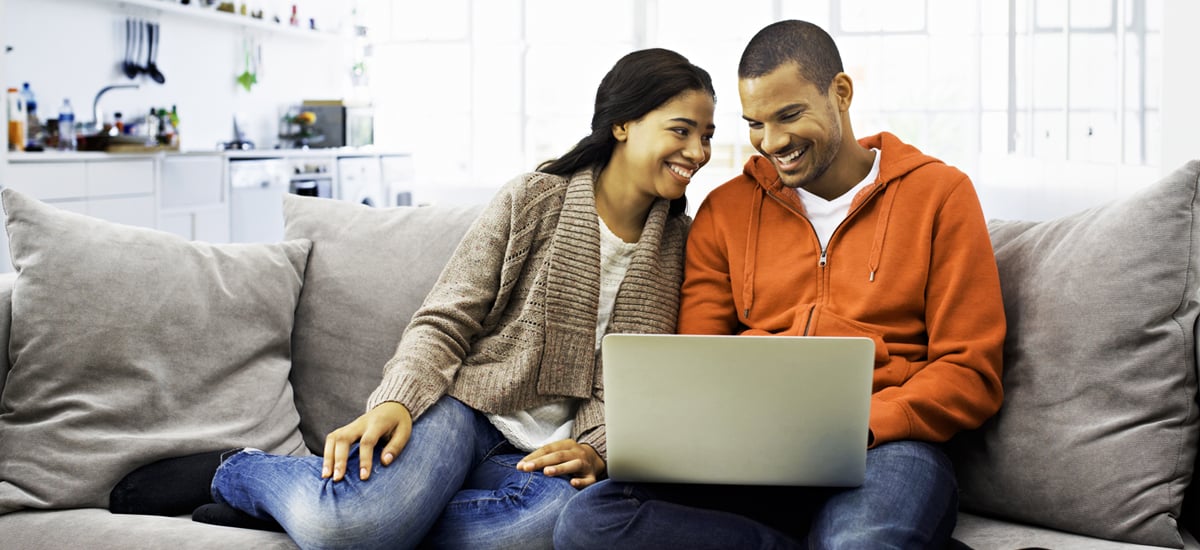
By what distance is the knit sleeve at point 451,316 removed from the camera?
1672 millimetres

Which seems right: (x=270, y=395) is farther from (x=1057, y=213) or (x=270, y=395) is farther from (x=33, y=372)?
(x=1057, y=213)

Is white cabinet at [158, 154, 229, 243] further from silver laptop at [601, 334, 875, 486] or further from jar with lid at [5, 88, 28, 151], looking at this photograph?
silver laptop at [601, 334, 875, 486]

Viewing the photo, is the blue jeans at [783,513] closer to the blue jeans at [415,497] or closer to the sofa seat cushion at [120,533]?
the blue jeans at [415,497]

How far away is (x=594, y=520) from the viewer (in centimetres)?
142

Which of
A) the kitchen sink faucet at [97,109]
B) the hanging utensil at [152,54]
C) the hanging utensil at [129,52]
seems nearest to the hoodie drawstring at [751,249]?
the kitchen sink faucet at [97,109]

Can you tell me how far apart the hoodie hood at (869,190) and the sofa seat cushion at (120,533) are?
844 mm

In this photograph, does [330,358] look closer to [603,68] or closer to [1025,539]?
[1025,539]

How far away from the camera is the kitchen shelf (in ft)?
18.1

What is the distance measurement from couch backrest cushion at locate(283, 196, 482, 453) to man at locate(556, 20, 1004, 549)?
50 centimetres

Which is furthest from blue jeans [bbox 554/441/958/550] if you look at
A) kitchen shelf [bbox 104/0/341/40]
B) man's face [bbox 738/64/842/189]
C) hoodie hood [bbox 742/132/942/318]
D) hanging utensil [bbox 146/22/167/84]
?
hanging utensil [bbox 146/22/167/84]

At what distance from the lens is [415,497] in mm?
1514

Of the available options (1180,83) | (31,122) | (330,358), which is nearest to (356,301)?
(330,358)

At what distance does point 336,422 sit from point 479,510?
0.49 metres

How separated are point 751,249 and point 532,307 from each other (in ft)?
1.24
